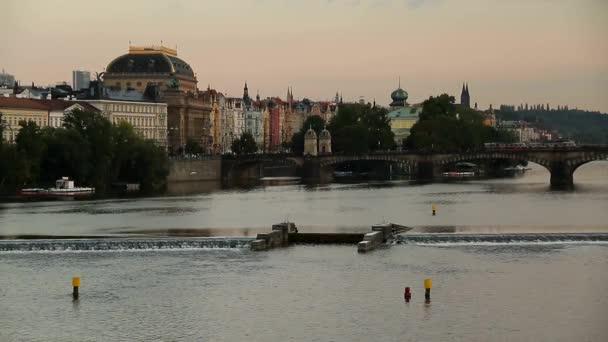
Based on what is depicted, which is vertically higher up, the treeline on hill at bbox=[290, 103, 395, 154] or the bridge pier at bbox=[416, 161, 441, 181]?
the treeline on hill at bbox=[290, 103, 395, 154]

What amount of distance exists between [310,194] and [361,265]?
4302 cm

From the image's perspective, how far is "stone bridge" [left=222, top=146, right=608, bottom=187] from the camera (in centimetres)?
9731

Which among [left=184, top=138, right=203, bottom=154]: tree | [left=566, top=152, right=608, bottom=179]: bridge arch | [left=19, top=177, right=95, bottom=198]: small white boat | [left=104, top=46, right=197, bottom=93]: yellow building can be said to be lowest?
[left=19, top=177, right=95, bottom=198]: small white boat

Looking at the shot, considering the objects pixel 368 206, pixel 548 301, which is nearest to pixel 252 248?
pixel 548 301

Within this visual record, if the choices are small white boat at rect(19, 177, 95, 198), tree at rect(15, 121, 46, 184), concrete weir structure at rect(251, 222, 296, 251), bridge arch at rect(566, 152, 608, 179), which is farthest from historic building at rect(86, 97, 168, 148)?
concrete weir structure at rect(251, 222, 296, 251)

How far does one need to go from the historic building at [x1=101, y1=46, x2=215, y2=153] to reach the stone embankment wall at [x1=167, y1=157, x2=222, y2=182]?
91.0 ft

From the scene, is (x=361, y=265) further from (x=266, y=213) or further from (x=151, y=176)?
(x=151, y=176)

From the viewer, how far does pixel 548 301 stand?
3228 cm

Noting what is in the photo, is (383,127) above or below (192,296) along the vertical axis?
above

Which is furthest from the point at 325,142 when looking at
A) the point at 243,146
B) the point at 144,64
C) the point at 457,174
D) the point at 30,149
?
the point at 30,149

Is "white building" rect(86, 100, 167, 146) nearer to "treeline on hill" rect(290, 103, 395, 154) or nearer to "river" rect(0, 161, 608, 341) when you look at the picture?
"treeline on hill" rect(290, 103, 395, 154)

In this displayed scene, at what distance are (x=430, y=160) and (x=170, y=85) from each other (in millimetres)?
42748

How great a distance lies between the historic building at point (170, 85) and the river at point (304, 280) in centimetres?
8152

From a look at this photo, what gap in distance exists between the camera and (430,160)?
111 m
